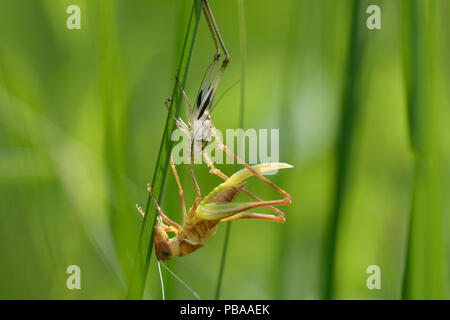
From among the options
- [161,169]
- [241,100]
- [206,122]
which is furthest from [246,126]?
[161,169]

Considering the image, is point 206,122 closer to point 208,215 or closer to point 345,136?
point 208,215

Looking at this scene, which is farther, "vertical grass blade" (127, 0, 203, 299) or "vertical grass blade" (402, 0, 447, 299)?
"vertical grass blade" (402, 0, 447, 299)

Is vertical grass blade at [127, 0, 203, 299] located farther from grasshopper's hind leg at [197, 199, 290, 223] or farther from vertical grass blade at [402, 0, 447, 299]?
vertical grass blade at [402, 0, 447, 299]

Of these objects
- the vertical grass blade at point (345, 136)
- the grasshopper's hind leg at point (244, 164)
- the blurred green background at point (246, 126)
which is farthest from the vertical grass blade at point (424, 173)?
the grasshopper's hind leg at point (244, 164)

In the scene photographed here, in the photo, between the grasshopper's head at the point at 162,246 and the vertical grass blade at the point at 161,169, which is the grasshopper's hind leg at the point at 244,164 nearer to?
the vertical grass blade at the point at 161,169

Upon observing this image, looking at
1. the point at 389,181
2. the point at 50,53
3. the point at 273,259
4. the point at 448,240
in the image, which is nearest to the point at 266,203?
the point at 273,259

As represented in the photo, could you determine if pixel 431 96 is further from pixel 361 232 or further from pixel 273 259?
pixel 273 259

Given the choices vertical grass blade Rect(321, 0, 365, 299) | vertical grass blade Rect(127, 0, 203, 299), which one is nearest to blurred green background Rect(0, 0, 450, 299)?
vertical grass blade Rect(321, 0, 365, 299)
